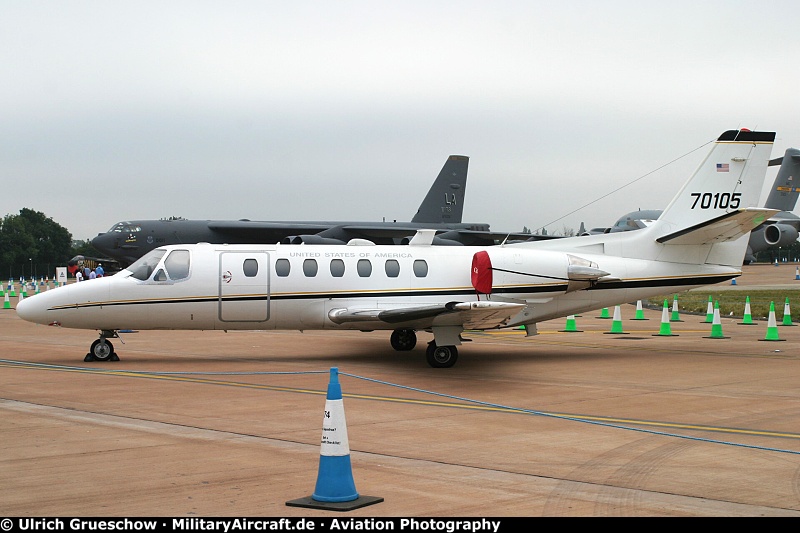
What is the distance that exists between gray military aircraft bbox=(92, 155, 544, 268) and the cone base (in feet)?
111

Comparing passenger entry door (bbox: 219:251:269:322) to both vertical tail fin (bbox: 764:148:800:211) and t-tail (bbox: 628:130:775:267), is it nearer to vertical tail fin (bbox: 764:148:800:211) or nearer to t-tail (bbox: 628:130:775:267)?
t-tail (bbox: 628:130:775:267)

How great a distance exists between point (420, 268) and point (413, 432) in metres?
8.22

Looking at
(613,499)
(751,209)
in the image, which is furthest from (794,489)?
(751,209)

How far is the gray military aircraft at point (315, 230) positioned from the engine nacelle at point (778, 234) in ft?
44.2

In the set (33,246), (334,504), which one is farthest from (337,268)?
(33,246)

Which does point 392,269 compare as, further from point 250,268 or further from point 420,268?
point 250,268

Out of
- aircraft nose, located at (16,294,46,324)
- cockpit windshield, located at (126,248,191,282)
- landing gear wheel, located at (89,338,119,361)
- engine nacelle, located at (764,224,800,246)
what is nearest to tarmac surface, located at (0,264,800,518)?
landing gear wheel, located at (89,338,119,361)

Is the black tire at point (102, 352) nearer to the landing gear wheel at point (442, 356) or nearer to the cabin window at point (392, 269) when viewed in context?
the cabin window at point (392, 269)

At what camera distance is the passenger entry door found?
17438 millimetres

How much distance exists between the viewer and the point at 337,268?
18.0m

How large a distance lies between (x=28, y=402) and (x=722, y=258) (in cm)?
1445

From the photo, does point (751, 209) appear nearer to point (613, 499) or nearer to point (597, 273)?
point (597, 273)

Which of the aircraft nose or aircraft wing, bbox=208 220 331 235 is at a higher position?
aircraft wing, bbox=208 220 331 235

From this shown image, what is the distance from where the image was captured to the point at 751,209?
57.2ft
